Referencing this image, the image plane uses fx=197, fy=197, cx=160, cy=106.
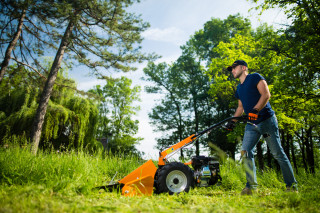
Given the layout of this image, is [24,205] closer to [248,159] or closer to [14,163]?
[14,163]

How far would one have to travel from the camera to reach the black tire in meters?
2.96

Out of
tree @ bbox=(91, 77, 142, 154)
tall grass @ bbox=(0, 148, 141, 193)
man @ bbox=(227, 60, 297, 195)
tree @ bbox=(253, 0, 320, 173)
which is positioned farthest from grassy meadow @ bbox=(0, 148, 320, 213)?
tree @ bbox=(91, 77, 142, 154)

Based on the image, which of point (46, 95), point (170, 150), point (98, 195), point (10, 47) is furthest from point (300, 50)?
point (10, 47)

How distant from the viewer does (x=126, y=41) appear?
9047 mm

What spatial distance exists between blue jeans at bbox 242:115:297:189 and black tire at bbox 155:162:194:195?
96 centimetres

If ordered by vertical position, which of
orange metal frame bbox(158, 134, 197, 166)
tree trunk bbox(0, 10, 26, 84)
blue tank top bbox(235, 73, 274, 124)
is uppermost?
tree trunk bbox(0, 10, 26, 84)

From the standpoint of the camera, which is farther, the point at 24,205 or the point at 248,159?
the point at 248,159

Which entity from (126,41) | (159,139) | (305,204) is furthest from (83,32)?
(159,139)

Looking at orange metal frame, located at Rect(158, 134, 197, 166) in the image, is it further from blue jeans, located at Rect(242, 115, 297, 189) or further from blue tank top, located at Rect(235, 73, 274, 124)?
blue tank top, located at Rect(235, 73, 274, 124)

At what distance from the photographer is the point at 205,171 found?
3.37m

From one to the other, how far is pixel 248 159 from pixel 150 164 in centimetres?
162

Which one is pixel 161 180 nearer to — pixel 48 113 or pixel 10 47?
pixel 10 47

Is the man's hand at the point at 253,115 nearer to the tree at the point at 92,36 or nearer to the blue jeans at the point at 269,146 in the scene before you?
the blue jeans at the point at 269,146

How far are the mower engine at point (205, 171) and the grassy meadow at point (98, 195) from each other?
0.19 m
